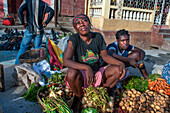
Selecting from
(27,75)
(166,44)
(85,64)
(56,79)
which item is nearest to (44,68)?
(27,75)

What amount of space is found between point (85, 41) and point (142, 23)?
5506 mm

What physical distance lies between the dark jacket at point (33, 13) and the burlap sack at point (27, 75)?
5.10 feet

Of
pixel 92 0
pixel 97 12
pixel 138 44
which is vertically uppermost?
pixel 92 0

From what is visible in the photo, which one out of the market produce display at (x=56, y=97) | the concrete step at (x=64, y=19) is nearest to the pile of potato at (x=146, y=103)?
the market produce display at (x=56, y=97)

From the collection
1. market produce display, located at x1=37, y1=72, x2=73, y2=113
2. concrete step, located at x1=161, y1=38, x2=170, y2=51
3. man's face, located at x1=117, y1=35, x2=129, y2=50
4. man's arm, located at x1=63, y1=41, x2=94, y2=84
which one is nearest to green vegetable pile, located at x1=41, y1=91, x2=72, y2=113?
market produce display, located at x1=37, y1=72, x2=73, y2=113

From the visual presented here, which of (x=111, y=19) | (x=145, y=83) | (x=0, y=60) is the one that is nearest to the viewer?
(x=145, y=83)

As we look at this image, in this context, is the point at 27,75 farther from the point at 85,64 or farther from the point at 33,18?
the point at 33,18

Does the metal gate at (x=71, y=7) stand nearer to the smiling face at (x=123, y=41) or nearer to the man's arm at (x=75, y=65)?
the smiling face at (x=123, y=41)

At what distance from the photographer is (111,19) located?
6172 millimetres

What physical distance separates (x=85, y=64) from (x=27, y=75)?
124cm

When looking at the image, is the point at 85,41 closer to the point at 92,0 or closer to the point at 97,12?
the point at 97,12

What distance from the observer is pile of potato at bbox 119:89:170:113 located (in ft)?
7.22

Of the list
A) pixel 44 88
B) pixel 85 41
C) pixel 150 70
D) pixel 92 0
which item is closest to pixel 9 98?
pixel 44 88

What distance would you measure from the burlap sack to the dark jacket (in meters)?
1.56
